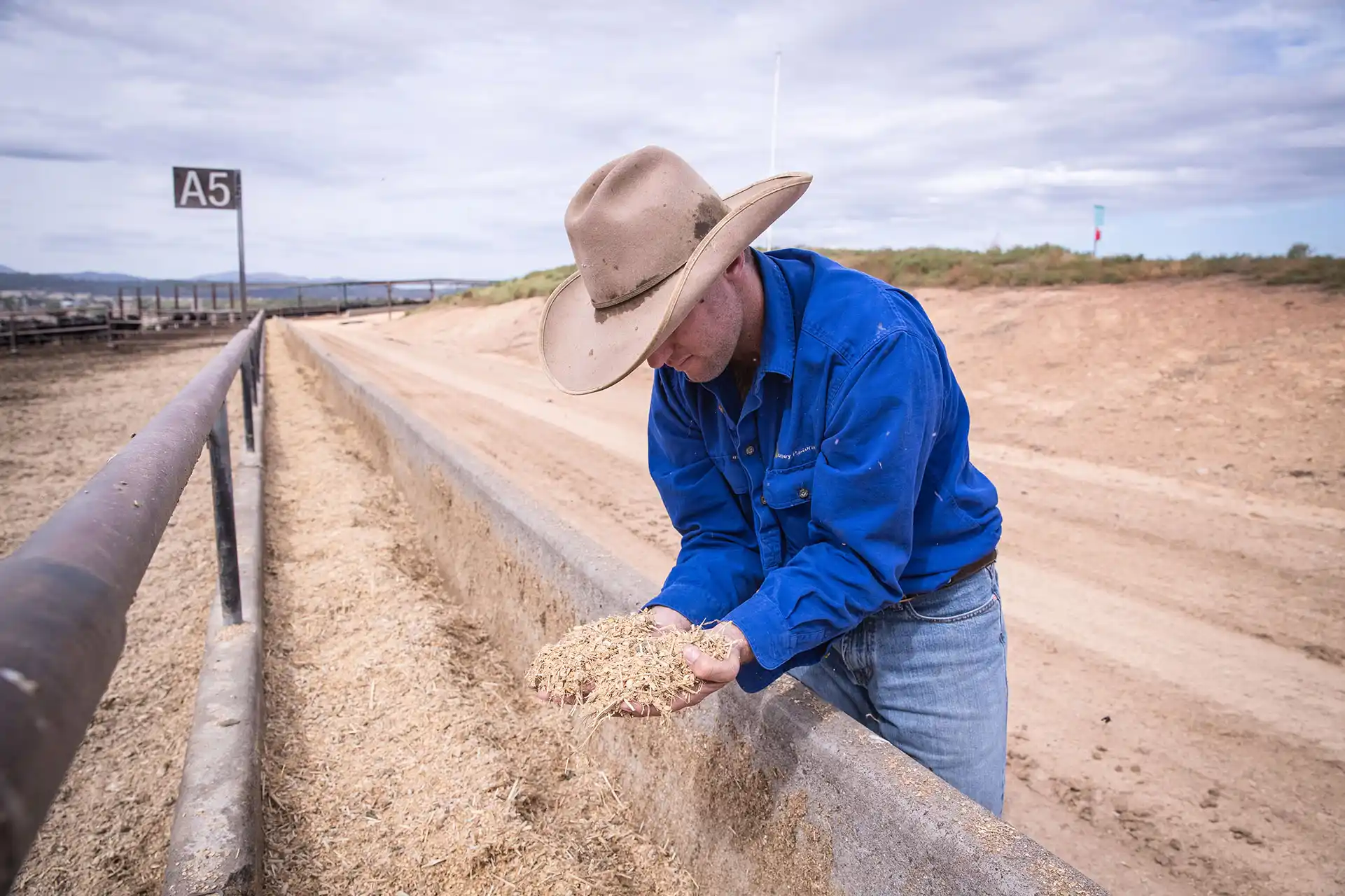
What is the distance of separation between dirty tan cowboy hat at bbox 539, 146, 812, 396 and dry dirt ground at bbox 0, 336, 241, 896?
179cm

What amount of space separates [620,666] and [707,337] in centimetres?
74

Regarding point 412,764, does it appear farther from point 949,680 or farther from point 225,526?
point 949,680

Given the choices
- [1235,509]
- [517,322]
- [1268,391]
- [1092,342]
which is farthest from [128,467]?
[517,322]

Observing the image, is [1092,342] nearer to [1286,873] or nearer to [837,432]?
[1286,873]

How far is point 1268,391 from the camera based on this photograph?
7934 mm

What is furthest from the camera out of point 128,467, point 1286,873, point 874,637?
point 1286,873

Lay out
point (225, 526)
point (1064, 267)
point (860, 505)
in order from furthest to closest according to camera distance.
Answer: point (1064, 267)
point (225, 526)
point (860, 505)

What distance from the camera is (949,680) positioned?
196 cm

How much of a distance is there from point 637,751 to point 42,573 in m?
2.02

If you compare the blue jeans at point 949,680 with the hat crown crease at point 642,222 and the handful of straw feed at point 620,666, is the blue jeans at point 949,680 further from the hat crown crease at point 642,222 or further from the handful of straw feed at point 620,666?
the hat crown crease at point 642,222

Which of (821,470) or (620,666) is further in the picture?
(620,666)

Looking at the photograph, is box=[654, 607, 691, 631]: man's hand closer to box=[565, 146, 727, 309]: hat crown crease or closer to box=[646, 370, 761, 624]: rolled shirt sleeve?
box=[646, 370, 761, 624]: rolled shirt sleeve

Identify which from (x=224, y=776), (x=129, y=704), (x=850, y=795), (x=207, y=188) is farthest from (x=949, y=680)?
(x=207, y=188)

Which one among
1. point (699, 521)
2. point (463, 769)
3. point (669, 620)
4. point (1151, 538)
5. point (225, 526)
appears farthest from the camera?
point (1151, 538)
